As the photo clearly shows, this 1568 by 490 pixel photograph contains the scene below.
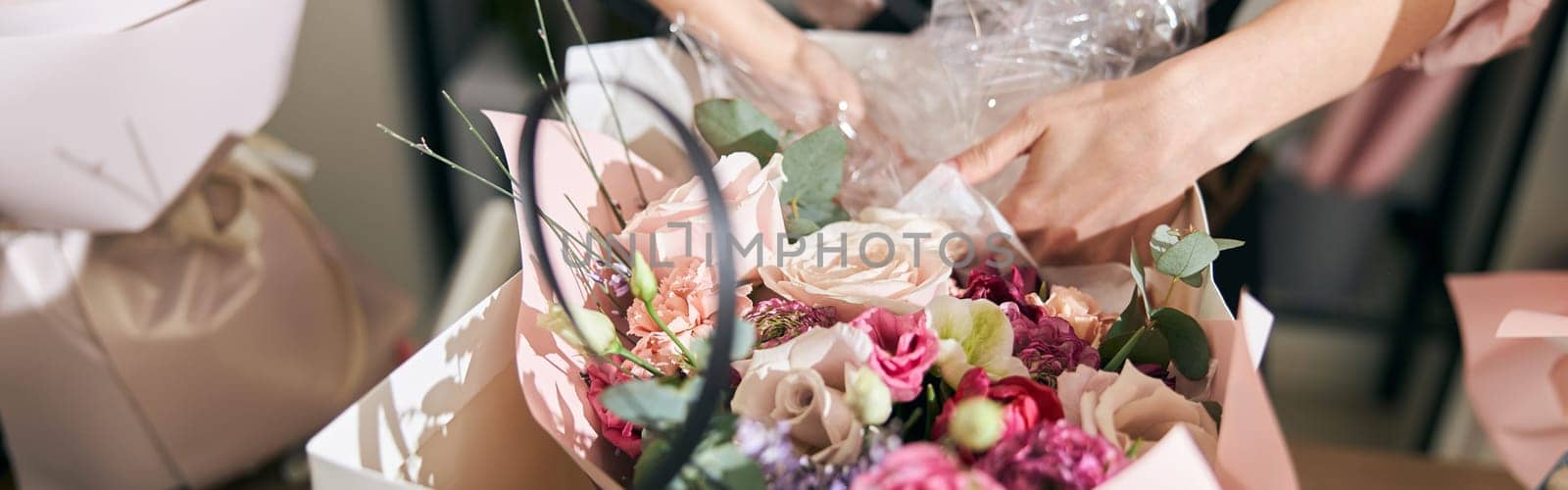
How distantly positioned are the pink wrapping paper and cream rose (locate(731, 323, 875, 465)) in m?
0.07

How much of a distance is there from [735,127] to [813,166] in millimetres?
51

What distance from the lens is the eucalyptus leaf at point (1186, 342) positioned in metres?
0.47

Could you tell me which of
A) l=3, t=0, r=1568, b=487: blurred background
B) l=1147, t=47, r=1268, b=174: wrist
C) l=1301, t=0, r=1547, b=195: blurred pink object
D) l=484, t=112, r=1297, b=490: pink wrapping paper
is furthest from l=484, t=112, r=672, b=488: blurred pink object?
l=1301, t=0, r=1547, b=195: blurred pink object

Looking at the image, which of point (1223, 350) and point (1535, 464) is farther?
point (1535, 464)

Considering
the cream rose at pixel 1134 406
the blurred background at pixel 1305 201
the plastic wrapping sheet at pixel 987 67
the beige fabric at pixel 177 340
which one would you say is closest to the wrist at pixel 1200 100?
the plastic wrapping sheet at pixel 987 67

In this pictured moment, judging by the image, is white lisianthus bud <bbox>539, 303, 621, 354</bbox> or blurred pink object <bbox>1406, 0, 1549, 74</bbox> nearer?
white lisianthus bud <bbox>539, 303, 621, 354</bbox>

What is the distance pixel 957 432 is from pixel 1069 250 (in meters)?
0.30

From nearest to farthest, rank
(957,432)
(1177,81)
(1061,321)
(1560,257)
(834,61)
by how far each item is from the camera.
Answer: (957,432) → (1061,321) → (1177,81) → (834,61) → (1560,257)

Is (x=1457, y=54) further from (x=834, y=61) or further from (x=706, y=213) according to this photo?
(x=706, y=213)

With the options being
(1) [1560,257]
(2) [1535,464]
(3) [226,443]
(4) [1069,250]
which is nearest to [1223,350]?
(4) [1069,250]

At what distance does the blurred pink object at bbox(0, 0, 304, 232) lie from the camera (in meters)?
0.57

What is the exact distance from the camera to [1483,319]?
0.66m

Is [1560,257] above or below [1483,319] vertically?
below

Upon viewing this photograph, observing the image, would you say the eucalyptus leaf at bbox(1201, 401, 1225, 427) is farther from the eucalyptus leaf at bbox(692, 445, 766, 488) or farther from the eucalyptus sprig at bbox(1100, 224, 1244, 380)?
the eucalyptus leaf at bbox(692, 445, 766, 488)
